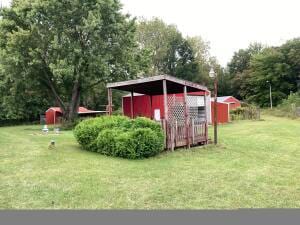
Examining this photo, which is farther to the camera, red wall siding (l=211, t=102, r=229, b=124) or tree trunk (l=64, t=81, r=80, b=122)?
red wall siding (l=211, t=102, r=229, b=124)

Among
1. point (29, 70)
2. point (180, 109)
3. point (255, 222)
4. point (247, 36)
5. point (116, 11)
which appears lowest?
point (255, 222)

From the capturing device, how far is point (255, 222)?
16.0 feet

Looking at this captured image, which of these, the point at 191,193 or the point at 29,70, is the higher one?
the point at 29,70

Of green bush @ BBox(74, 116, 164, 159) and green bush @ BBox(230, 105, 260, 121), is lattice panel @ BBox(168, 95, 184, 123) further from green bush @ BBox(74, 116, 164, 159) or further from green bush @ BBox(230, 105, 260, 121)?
green bush @ BBox(230, 105, 260, 121)

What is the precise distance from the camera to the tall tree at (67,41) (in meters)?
24.2

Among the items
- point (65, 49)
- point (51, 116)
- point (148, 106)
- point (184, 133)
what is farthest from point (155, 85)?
point (51, 116)

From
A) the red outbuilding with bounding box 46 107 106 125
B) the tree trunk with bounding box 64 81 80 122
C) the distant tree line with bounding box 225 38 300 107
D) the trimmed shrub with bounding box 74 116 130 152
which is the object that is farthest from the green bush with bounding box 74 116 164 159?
the distant tree line with bounding box 225 38 300 107

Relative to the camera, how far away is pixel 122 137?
33.2 feet

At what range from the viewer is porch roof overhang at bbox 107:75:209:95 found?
1204cm

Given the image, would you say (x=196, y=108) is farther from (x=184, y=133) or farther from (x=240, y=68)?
(x=240, y=68)

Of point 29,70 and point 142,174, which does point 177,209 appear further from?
point 29,70

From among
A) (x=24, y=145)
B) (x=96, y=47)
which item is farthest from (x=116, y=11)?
(x=24, y=145)

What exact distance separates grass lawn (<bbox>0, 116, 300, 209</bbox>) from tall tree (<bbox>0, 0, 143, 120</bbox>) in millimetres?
14068

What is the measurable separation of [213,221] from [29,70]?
→ 74.5 ft
